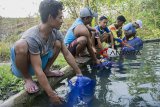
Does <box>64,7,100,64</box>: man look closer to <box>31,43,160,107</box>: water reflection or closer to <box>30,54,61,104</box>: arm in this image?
<box>31,43,160,107</box>: water reflection

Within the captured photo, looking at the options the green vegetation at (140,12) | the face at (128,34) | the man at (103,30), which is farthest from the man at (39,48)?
the green vegetation at (140,12)

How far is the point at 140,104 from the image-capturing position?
3.65 m

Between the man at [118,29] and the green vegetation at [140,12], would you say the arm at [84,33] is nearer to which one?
the man at [118,29]

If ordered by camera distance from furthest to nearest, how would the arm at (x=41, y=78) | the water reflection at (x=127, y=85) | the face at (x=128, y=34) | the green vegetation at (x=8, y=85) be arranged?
the face at (x=128, y=34) < the green vegetation at (x=8, y=85) < the water reflection at (x=127, y=85) < the arm at (x=41, y=78)

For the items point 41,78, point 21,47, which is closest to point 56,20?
point 21,47

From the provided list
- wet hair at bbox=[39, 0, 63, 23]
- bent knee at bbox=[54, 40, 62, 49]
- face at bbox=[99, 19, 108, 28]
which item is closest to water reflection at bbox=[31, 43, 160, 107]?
bent knee at bbox=[54, 40, 62, 49]

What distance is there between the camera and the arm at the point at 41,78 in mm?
3424

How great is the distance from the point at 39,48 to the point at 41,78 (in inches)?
18.5

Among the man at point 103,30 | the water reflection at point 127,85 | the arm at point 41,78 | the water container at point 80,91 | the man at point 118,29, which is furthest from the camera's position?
the man at point 118,29

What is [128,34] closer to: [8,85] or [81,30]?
[81,30]

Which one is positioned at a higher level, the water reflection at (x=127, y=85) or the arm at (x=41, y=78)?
the arm at (x=41, y=78)

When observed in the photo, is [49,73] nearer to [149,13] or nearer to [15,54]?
[15,54]

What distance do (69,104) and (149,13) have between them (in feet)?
40.6

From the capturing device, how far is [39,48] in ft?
12.2
